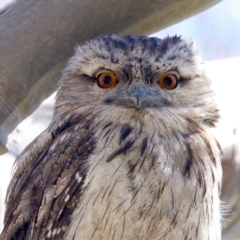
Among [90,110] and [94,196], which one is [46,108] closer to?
[90,110]

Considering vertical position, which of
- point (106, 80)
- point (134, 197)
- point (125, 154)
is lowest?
point (134, 197)

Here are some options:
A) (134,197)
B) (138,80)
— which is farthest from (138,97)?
(134,197)

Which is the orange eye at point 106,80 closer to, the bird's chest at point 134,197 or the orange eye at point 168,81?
the orange eye at point 168,81

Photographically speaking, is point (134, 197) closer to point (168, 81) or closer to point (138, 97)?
point (138, 97)

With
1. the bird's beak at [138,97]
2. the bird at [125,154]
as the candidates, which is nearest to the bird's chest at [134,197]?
the bird at [125,154]

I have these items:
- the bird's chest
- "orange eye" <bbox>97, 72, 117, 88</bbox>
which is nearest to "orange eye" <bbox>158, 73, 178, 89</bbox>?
"orange eye" <bbox>97, 72, 117, 88</bbox>

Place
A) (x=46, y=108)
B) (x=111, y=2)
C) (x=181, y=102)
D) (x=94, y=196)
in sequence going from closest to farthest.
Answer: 1. (x=94, y=196)
2. (x=181, y=102)
3. (x=111, y=2)
4. (x=46, y=108)

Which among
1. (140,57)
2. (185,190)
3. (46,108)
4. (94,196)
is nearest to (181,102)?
(140,57)
